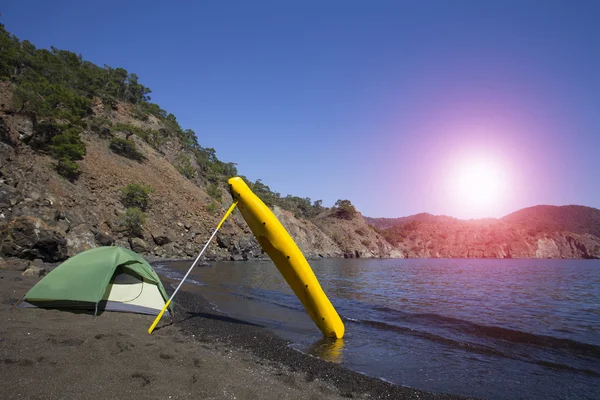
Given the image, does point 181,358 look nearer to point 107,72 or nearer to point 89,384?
point 89,384

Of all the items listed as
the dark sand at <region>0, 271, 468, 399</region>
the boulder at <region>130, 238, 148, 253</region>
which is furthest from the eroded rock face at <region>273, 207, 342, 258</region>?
the dark sand at <region>0, 271, 468, 399</region>

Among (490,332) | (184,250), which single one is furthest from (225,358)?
(184,250)

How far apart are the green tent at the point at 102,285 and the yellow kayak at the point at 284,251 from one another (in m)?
3.48

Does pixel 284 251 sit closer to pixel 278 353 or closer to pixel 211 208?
pixel 278 353

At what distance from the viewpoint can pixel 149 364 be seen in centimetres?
503

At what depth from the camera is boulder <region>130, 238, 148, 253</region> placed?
1232 inches

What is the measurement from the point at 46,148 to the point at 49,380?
3652 centimetres

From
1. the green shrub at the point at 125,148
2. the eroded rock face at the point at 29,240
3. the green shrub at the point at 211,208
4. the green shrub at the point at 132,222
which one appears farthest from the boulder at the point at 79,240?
the green shrub at the point at 125,148

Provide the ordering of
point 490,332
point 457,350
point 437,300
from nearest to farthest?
1. point 457,350
2. point 490,332
3. point 437,300

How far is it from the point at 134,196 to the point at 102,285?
32859 mm

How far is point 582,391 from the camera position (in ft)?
19.0

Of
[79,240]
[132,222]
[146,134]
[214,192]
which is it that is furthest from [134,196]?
[214,192]

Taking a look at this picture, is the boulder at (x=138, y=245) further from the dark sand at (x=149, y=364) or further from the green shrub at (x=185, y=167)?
the green shrub at (x=185, y=167)

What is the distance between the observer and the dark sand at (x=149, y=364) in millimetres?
4078
